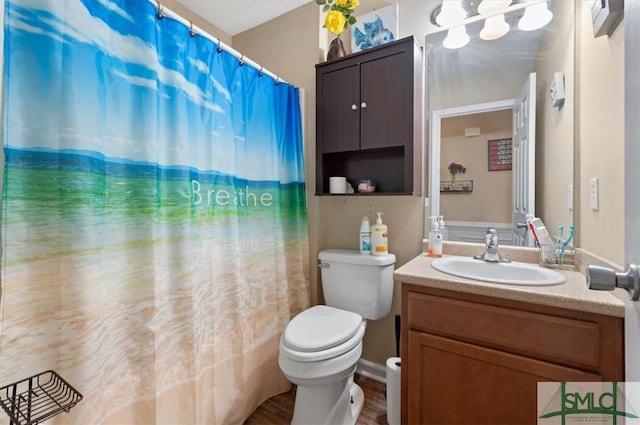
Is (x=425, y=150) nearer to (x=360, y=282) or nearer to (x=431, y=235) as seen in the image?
(x=431, y=235)

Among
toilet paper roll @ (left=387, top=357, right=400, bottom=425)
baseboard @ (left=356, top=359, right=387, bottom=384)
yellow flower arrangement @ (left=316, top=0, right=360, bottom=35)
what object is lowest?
baseboard @ (left=356, top=359, right=387, bottom=384)

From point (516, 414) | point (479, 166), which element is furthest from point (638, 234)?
point (479, 166)

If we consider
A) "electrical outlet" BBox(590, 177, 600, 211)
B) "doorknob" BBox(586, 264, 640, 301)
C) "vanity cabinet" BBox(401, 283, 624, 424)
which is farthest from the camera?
"electrical outlet" BBox(590, 177, 600, 211)

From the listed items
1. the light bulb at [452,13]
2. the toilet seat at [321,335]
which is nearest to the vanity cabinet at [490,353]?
the toilet seat at [321,335]

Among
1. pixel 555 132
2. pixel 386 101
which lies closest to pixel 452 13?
pixel 386 101

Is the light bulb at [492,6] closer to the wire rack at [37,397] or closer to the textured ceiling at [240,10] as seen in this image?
the textured ceiling at [240,10]

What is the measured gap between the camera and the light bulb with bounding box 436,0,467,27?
5.00ft

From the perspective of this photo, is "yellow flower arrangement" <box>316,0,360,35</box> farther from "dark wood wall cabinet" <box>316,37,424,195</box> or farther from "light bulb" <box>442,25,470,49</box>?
"light bulb" <box>442,25,470,49</box>

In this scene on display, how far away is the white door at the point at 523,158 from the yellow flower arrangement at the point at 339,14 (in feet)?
3.37

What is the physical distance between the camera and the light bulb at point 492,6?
1.43 meters

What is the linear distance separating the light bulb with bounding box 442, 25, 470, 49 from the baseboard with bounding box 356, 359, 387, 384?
196 cm

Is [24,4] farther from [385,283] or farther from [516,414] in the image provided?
[516,414]

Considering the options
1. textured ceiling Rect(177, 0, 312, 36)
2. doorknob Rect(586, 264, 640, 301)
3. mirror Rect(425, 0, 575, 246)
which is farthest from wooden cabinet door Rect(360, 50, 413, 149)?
doorknob Rect(586, 264, 640, 301)

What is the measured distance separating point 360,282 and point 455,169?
830mm
